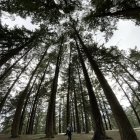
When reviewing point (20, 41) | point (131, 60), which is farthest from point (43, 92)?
point (131, 60)

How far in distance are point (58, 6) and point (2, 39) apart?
5.46 metres

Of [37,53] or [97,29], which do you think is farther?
[37,53]

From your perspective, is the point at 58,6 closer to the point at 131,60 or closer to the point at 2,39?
the point at 2,39

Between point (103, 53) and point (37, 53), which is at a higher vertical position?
point (37, 53)

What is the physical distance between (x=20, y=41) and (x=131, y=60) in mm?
14347

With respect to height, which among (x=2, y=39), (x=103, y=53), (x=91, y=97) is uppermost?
(x=2, y=39)

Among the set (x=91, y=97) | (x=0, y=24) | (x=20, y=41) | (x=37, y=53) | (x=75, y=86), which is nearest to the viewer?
(x=91, y=97)

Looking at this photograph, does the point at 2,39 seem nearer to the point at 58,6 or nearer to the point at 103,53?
the point at 58,6

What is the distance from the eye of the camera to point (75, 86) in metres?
22.4

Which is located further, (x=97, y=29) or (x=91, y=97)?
(x=97, y=29)

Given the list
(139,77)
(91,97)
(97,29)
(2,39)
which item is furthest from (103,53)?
(139,77)

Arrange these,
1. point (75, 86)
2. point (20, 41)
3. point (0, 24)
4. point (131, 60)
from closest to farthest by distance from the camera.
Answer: point (0, 24), point (20, 41), point (131, 60), point (75, 86)

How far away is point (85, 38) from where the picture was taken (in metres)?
15.4

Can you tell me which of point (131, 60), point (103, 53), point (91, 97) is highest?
point (131, 60)
